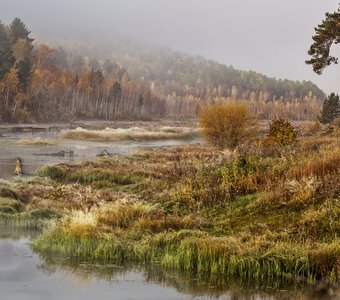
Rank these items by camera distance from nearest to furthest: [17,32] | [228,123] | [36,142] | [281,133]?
[281,133]
[228,123]
[36,142]
[17,32]

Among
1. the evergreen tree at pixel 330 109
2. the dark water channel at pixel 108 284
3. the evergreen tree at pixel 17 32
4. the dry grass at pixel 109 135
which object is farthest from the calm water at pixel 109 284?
the evergreen tree at pixel 17 32

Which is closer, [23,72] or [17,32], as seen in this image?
[23,72]

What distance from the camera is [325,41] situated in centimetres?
4478

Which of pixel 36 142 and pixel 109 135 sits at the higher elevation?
pixel 109 135

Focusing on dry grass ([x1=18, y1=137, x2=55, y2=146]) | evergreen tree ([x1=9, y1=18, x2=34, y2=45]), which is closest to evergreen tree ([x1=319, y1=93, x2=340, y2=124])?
dry grass ([x1=18, y1=137, x2=55, y2=146])

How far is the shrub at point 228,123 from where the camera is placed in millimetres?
54062

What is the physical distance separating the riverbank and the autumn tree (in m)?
20.3

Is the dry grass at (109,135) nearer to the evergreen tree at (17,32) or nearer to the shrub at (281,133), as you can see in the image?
the shrub at (281,133)

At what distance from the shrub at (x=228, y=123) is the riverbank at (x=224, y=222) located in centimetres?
2772

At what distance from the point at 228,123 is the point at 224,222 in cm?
3649

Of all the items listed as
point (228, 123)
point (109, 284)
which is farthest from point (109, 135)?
point (109, 284)

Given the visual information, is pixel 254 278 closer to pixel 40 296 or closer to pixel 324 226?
pixel 324 226

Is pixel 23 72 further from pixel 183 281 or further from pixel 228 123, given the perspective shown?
pixel 183 281

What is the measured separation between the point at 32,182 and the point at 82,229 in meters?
15.1
